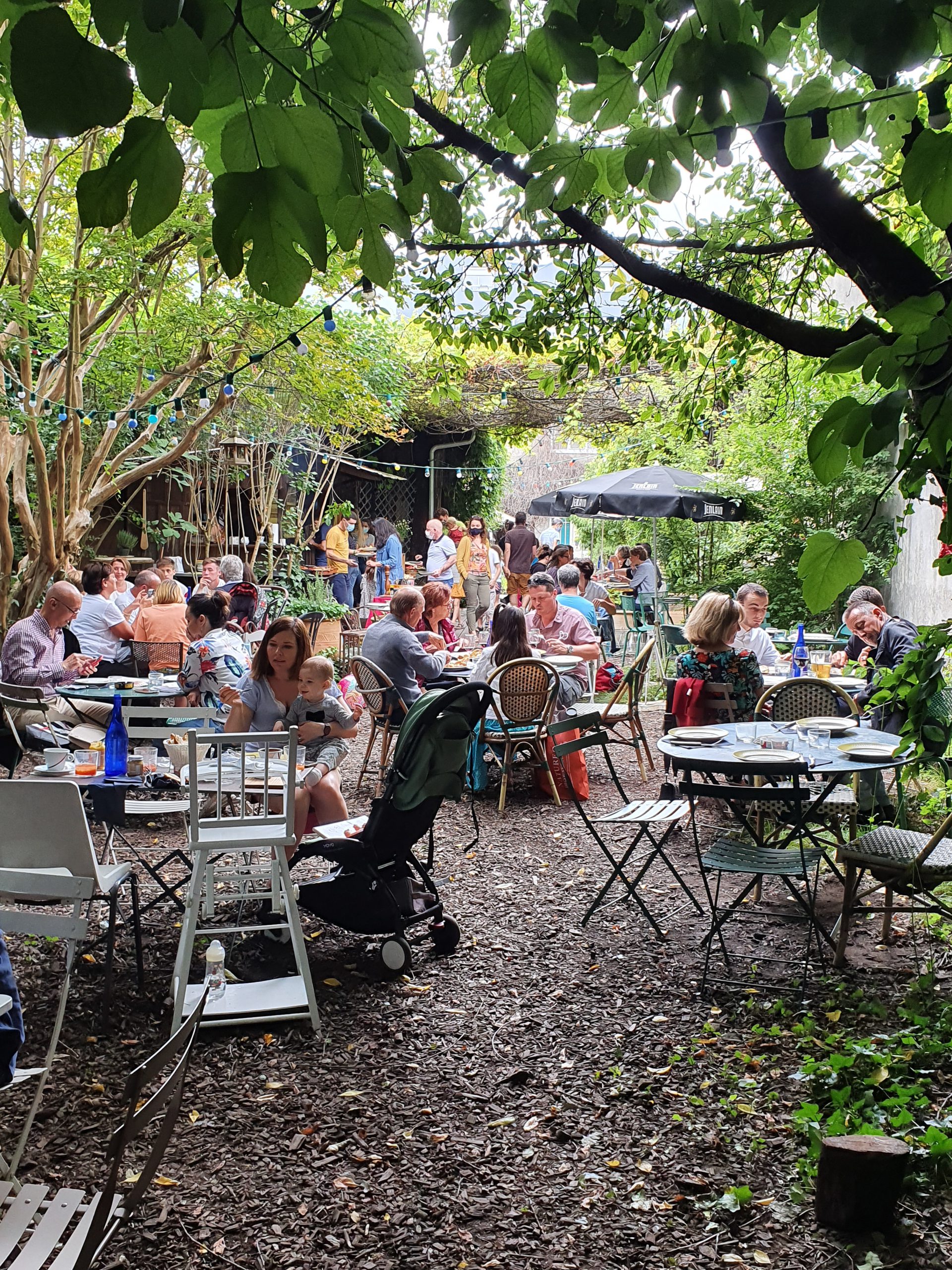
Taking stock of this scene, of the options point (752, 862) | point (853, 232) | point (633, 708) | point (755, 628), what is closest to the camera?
point (853, 232)

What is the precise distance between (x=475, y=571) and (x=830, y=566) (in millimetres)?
15328

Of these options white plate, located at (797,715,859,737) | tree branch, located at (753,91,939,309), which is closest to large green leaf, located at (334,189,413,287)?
tree branch, located at (753,91,939,309)

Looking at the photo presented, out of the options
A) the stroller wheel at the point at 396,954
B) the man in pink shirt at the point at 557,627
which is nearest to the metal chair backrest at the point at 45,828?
the stroller wheel at the point at 396,954

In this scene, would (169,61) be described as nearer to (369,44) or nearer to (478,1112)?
(369,44)

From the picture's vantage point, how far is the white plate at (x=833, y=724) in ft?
17.2

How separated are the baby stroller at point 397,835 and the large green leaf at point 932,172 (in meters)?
3.41

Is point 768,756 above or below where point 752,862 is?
above

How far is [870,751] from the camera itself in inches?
187

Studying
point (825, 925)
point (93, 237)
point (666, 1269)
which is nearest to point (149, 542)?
point (93, 237)

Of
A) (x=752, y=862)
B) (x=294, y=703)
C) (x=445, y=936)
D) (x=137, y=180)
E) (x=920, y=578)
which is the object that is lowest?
(x=445, y=936)

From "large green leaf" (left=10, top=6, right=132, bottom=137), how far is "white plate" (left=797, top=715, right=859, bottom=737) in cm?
492

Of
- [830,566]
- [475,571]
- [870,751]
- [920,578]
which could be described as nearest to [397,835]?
[870,751]

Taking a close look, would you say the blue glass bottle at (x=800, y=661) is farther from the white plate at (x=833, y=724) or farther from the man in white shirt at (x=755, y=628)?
the white plate at (x=833, y=724)

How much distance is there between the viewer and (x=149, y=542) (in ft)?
52.2
